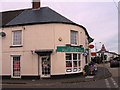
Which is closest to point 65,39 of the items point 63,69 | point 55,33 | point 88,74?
point 55,33

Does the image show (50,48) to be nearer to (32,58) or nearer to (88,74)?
(32,58)

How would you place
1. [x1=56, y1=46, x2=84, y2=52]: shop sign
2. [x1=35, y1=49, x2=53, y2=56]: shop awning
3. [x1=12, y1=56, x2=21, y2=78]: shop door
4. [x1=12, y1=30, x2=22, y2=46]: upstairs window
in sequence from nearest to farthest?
[x1=35, y1=49, x2=53, y2=56]: shop awning → [x1=56, y1=46, x2=84, y2=52]: shop sign → [x1=12, y1=56, x2=21, y2=78]: shop door → [x1=12, y1=30, x2=22, y2=46]: upstairs window

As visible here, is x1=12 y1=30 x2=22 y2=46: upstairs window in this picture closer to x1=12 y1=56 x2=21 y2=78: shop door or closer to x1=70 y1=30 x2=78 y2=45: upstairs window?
x1=12 y1=56 x2=21 y2=78: shop door

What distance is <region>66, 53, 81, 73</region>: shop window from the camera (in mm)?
28766

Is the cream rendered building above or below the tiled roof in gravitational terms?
below

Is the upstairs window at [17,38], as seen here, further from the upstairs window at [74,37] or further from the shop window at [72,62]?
the upstairs window at [74,37]

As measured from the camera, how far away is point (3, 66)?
30.0 m

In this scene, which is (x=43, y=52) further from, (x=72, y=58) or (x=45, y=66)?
(x=72, y=58)

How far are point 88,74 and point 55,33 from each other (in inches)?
260

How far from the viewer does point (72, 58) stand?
1142 inches

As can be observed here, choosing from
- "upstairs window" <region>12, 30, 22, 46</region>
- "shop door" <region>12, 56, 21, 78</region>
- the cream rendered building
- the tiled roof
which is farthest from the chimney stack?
"shop door" <region>12, 56, 21, 78</region>

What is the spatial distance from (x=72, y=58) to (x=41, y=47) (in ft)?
11.2

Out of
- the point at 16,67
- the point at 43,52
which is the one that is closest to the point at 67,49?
the point at 43,52

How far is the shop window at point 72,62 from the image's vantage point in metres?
28.8
